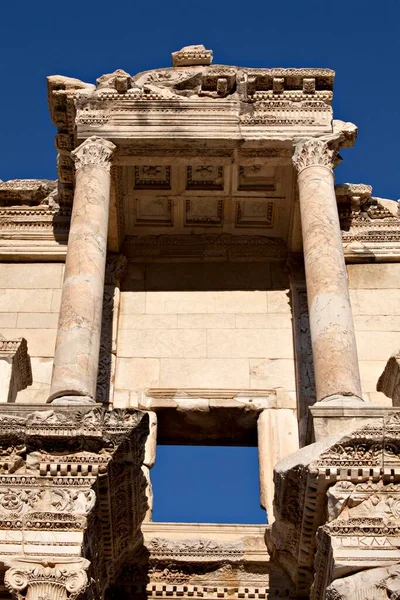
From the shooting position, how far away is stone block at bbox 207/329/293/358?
17.2m

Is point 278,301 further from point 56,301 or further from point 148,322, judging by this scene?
point 56,301

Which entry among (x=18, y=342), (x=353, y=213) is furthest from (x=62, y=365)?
(x=353, y=213)

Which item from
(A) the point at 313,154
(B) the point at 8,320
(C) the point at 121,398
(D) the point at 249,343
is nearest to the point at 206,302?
(D) the point at 249,343

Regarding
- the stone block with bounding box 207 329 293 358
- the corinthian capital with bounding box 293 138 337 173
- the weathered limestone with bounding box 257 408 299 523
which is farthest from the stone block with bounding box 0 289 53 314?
the corinthian capital with bounding box 293 138 337 173

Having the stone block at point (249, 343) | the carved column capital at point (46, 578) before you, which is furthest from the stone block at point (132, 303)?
the carved column capital at point (46, 578)

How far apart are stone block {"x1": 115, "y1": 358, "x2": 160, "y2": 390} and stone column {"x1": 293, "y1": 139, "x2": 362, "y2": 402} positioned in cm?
356

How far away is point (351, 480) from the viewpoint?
11727mm

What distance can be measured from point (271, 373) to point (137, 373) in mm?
2342

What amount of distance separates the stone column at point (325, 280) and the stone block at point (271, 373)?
2.54m

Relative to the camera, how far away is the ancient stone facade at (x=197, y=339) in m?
11.7

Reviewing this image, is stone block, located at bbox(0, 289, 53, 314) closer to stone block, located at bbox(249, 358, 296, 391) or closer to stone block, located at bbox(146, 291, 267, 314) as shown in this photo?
stone block, located at bbox(146, 291, 267, 314)

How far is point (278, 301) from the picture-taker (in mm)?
18125

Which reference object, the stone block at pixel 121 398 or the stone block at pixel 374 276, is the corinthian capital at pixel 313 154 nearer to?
the stone block at pixel 374 276

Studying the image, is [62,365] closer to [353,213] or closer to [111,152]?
[111,152]
